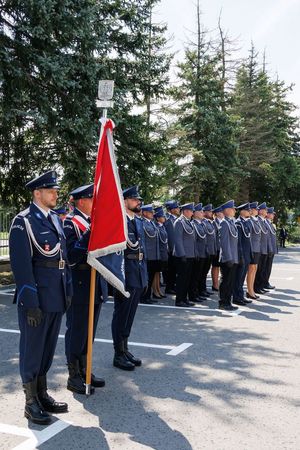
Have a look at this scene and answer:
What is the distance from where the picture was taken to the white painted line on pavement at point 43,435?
3.54 metres

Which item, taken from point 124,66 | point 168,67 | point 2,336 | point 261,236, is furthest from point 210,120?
point 2,336

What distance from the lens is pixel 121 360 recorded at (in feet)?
18.1

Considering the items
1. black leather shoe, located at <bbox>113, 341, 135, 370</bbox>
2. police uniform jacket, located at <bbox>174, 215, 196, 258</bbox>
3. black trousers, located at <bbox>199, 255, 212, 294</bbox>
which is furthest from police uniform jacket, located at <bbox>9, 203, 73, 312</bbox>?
black trousers, located at <bbox>199, 255, 212, 294</bbox>

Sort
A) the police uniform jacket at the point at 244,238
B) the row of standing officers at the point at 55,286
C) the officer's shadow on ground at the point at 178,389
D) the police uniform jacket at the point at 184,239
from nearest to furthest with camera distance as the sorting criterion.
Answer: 1. the officer's shadow on ground at the point at 178,389
2. the row of standing officers at the point at 55,286
3. the police uniform jacket at the point at 184,239
4. the police uniform jacket at the point at 244,238

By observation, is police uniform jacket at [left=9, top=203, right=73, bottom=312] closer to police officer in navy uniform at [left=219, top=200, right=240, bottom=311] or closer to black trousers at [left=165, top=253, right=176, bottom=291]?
police officer in navy uniform at [left=219, top=200, right=240, bottom=311]

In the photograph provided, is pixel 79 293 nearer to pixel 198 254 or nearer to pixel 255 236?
pixel 198 254

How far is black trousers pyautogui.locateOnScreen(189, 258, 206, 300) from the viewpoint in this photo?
10.4m

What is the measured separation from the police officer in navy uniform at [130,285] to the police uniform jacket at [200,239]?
4669 millimetres

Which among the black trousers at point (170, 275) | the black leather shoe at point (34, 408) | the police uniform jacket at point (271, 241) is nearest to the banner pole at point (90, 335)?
the black leather shoe at point (34, 408)

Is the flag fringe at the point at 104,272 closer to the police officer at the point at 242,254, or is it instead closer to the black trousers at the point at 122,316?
the black trousers at the point at 122,316

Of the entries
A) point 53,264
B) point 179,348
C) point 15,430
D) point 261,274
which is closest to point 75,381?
point 15,430

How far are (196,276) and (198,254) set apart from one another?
465 mm

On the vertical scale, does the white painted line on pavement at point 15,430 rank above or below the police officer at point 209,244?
below

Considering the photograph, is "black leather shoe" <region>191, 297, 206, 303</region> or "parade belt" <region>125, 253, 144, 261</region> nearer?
"parade belt" <region>125, 253, 144, 261</region>
